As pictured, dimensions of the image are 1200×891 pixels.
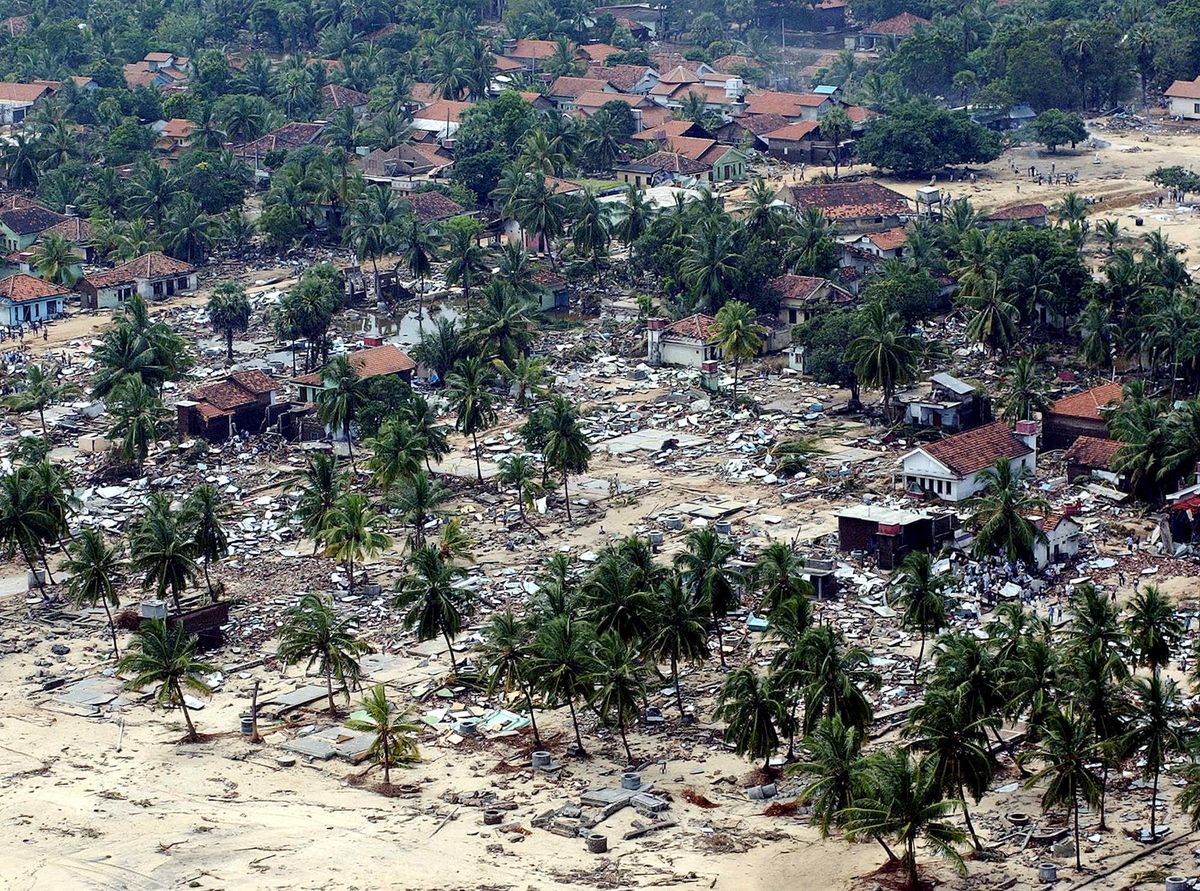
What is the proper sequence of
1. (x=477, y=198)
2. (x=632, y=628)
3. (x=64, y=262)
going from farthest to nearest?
(x=477, y=198), (x=64, y=262), (x=632, y=628)

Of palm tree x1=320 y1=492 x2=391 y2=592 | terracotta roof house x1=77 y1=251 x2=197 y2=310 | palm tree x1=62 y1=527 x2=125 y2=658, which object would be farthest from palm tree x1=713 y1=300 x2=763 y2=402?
terracotta roof house x1=77 y1=251 x2=197 y2=310

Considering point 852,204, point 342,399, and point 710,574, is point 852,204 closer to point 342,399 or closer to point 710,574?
point 342,399

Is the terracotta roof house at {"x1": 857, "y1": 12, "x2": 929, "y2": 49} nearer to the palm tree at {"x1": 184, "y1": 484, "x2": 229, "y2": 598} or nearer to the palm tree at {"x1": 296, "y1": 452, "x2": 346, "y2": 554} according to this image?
the palm tree at {"x1": 296, "y1": 452, "x2": 346, "y2": 554}

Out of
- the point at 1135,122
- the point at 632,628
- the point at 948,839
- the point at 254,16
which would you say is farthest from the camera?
the point at 254,16

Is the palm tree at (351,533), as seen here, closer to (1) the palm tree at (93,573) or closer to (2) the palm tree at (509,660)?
(1) the palm tree at (93,573)

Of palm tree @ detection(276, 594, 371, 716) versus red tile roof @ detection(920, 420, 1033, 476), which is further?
red tile roof @ detection(920, 420, 1033, 476)

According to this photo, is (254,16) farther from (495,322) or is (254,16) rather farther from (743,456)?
(743,456)

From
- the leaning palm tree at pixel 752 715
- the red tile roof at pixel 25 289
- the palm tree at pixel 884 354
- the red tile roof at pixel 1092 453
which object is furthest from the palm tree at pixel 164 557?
the red tile roof at pixel 25 289

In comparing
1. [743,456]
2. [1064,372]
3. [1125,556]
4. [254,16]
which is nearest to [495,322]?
[743,456]

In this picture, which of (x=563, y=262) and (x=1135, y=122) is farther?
(x=1135, y=122)
